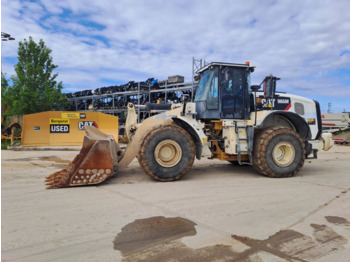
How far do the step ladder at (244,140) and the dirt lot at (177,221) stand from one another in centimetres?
82

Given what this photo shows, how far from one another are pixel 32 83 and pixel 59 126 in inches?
469

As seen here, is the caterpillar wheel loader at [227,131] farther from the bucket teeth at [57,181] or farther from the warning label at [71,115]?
the warning label at [71,115]

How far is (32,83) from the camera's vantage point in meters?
23.4

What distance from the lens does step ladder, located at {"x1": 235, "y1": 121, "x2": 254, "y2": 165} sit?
21.0 ft

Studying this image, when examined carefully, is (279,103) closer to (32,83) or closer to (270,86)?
(270,86)

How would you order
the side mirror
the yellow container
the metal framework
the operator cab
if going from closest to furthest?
the side mirror → the operator cab → the yellow container → the metal framework

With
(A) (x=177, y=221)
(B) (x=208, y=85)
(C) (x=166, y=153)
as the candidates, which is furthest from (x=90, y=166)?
(B) (x=208, y=85)

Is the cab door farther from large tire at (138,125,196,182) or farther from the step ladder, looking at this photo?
large tire at (138,125,196,182)

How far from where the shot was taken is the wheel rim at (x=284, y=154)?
21.3 feet

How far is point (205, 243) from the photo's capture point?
298 cm

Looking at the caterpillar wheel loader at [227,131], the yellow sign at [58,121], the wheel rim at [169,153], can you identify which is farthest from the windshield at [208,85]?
the yellow sign at [58,121]

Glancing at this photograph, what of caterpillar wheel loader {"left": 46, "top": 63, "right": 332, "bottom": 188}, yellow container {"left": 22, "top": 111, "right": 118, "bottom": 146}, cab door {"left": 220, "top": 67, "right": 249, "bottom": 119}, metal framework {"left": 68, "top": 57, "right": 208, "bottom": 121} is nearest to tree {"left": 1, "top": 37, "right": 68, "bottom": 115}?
metal framework {"left": 68, "top": 57, "right": 208, "bottom": 121}

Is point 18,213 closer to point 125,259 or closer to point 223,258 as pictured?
point 125,259

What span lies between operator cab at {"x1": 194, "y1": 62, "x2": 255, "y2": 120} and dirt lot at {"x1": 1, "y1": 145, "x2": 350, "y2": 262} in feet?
5.70
